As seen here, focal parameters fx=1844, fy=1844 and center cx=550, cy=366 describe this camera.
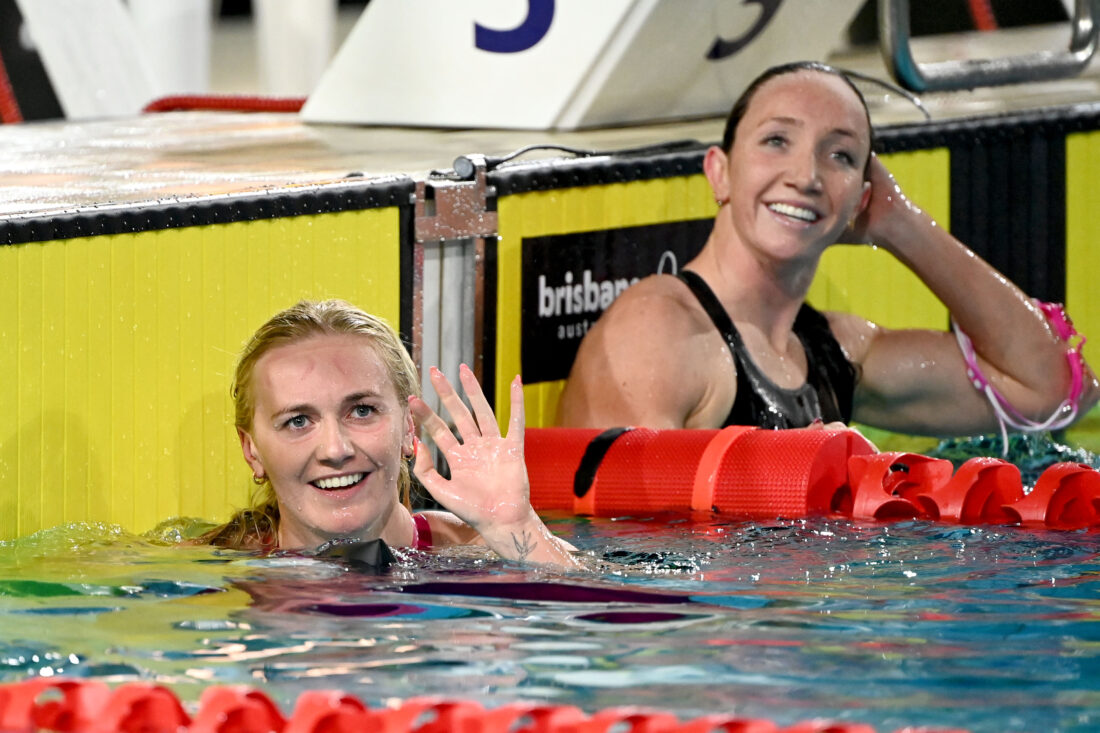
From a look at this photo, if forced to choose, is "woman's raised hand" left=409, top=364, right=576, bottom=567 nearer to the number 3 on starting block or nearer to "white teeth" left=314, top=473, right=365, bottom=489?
"white teeth" left=314, top=473, right=365, bottom=489

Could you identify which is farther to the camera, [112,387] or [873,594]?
[112,387]

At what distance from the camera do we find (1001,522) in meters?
3.36

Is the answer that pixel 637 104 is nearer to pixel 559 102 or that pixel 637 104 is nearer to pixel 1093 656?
pixel 559 102

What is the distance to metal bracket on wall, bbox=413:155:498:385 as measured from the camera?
3812 mm

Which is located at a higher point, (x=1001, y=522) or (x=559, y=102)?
(x=559, y=102)

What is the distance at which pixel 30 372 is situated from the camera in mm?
3148

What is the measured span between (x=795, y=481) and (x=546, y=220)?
1.00 m

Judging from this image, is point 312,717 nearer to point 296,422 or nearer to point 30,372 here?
point 296,422

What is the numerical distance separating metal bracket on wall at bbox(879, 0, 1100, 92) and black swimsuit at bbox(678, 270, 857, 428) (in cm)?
122

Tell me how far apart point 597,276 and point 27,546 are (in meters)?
1.53

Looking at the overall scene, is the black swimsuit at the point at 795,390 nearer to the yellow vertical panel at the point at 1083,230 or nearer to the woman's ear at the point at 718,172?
the woman's ear at the point at 718,172

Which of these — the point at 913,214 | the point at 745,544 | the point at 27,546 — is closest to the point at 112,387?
the point at 27,546

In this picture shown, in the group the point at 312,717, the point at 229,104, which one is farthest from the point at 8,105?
the point at 312,717

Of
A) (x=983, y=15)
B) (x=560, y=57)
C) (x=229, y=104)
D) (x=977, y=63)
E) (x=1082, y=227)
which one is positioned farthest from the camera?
(x=983, y=15)
